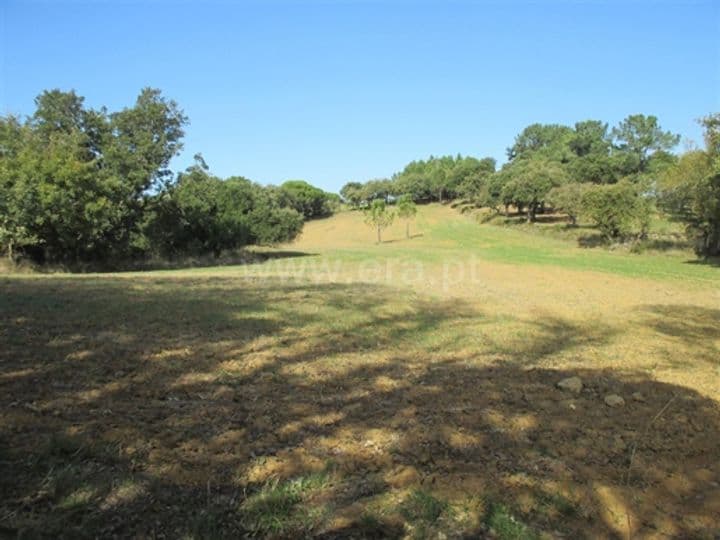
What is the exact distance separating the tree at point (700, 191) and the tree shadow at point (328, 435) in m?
24.9

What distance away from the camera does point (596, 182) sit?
80438 millimetres

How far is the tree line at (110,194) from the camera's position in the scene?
2197 centimetres

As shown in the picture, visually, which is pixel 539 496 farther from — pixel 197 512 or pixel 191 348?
pixel 191 348

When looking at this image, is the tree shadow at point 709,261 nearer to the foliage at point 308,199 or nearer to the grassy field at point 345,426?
the grassy field at point 345,426

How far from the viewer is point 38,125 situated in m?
29.5

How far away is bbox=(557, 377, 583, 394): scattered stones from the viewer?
5.91m

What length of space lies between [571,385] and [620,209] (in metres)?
40.0

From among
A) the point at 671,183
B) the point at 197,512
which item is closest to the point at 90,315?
the point at 197,512

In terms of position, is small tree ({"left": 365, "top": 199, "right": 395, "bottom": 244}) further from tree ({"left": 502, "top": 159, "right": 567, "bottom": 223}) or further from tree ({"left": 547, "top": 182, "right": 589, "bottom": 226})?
tree ({"left": 547, "top": 182, "right": 589, "bottom": 226})

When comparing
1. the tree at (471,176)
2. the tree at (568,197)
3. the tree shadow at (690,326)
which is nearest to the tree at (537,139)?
the tree at (471,176)

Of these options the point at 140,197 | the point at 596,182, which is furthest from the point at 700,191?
the point at 596,182

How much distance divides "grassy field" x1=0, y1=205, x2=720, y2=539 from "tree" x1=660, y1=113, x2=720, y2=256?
2080cm

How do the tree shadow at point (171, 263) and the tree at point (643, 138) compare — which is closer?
the tree shadow at point (171, 263)

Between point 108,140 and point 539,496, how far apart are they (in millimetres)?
33075
